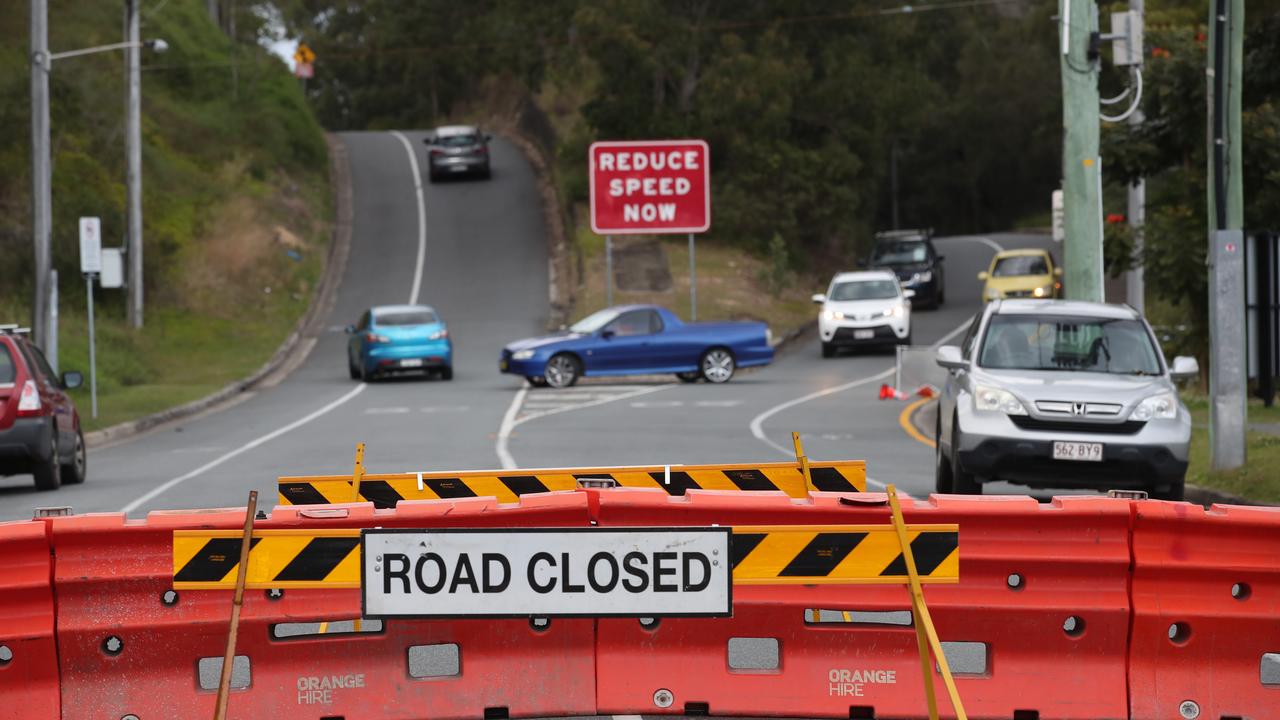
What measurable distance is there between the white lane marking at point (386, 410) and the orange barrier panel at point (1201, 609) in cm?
2112

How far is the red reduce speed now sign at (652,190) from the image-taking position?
142ft

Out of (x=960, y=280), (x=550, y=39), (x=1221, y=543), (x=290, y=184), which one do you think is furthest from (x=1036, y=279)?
(x=1221, y=543)

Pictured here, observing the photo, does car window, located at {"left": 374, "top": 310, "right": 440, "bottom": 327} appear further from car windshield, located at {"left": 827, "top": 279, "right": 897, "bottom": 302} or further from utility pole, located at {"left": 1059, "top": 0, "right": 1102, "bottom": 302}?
utility pole, located at {"left": 1059, "top": 0, "right": 1102, "bottom": 302}

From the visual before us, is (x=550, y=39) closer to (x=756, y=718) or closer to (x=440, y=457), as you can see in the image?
(x=440, y=457)

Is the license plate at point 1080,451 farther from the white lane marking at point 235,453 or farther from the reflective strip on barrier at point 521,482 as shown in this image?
the white lane marking at point 235,453

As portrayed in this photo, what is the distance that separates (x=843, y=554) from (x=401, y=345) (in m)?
29.1

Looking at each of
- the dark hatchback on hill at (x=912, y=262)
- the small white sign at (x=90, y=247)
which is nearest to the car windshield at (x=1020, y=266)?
the dark hatchback on hill at (x=912, y=262)

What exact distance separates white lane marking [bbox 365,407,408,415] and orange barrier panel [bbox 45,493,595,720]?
811 inches

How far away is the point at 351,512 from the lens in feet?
23.8

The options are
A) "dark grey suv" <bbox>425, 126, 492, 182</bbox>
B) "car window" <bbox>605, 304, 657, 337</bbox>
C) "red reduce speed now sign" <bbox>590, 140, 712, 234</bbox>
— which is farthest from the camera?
"dark grey suv" <bbox>425, 126, 492, 182</bbox>

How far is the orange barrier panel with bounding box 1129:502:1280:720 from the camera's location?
7359 mm

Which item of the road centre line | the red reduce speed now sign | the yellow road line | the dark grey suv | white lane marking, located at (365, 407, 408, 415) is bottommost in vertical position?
the yellow road line

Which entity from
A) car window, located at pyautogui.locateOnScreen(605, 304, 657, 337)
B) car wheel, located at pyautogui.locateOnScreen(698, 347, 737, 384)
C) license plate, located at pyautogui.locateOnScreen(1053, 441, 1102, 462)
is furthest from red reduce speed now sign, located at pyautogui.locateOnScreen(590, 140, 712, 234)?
license plate, located at pyautogui.locateOnScreen(1053, 441, 1102, 462)

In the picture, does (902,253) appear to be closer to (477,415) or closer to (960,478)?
(477,415)
